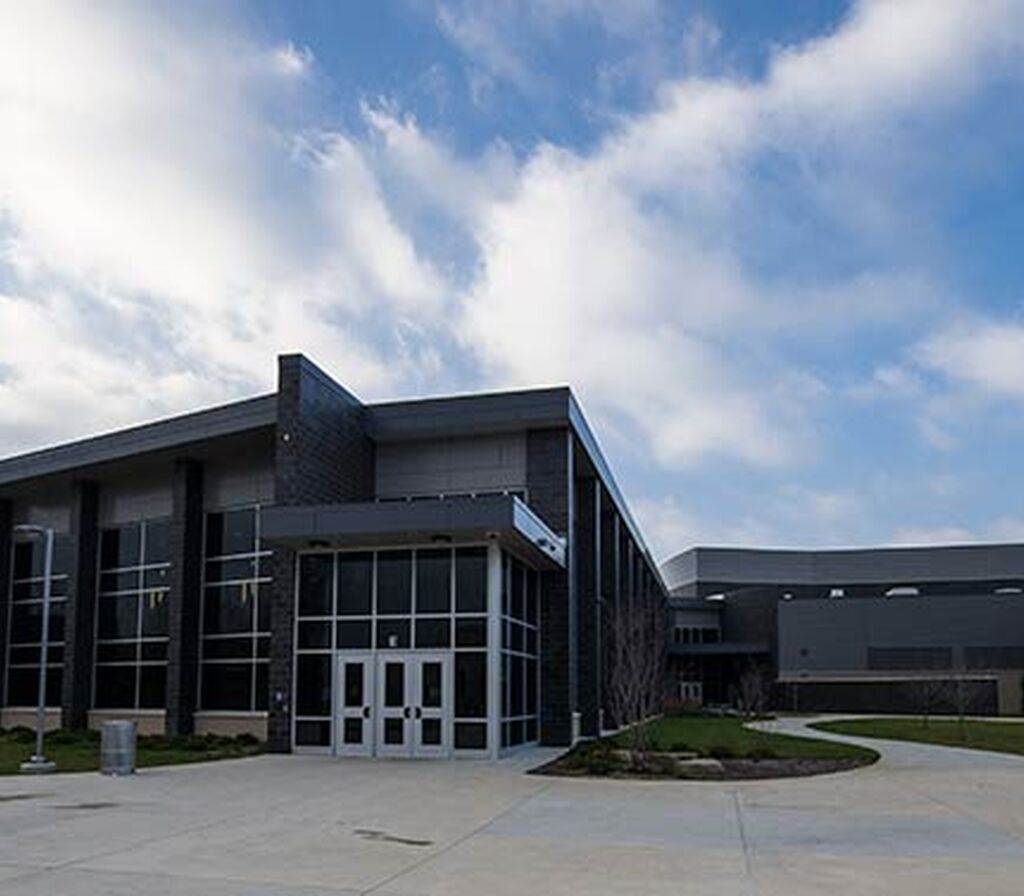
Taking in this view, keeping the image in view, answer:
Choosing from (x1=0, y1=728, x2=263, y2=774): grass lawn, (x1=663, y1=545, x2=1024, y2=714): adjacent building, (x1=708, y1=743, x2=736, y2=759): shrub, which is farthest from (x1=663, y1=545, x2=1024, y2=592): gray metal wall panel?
(x1=708, y1=743, x2=736, y2=759): shrub

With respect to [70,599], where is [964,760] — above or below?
below

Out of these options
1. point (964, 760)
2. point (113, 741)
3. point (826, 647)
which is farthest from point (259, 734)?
point (826, 647)

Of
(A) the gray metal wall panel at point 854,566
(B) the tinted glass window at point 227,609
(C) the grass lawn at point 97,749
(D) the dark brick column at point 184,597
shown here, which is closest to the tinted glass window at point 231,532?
(D) the dark brick column at point 184,597

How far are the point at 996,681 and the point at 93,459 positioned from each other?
5243 cm

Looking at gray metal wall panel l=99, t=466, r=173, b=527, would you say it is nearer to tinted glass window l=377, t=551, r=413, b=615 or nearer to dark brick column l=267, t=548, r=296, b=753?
dark brick column l=267, t=548, r=296, b=753

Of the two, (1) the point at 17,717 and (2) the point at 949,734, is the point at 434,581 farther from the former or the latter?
(2) the point at 949,734

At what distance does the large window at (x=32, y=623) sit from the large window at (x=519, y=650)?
16375 mm

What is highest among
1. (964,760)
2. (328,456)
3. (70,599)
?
(328,456)

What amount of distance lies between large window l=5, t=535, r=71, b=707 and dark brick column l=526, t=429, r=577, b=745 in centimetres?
1645

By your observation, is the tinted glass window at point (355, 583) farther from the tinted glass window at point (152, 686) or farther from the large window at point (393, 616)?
the tinted glass window at point (152, 686)

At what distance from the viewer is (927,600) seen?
73312 mm

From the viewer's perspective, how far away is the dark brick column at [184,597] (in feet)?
114

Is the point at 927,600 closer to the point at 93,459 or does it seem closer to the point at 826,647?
the point at 826,647

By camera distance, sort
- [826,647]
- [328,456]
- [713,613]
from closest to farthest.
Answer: [328,456] < [826,647] < [713,613]
